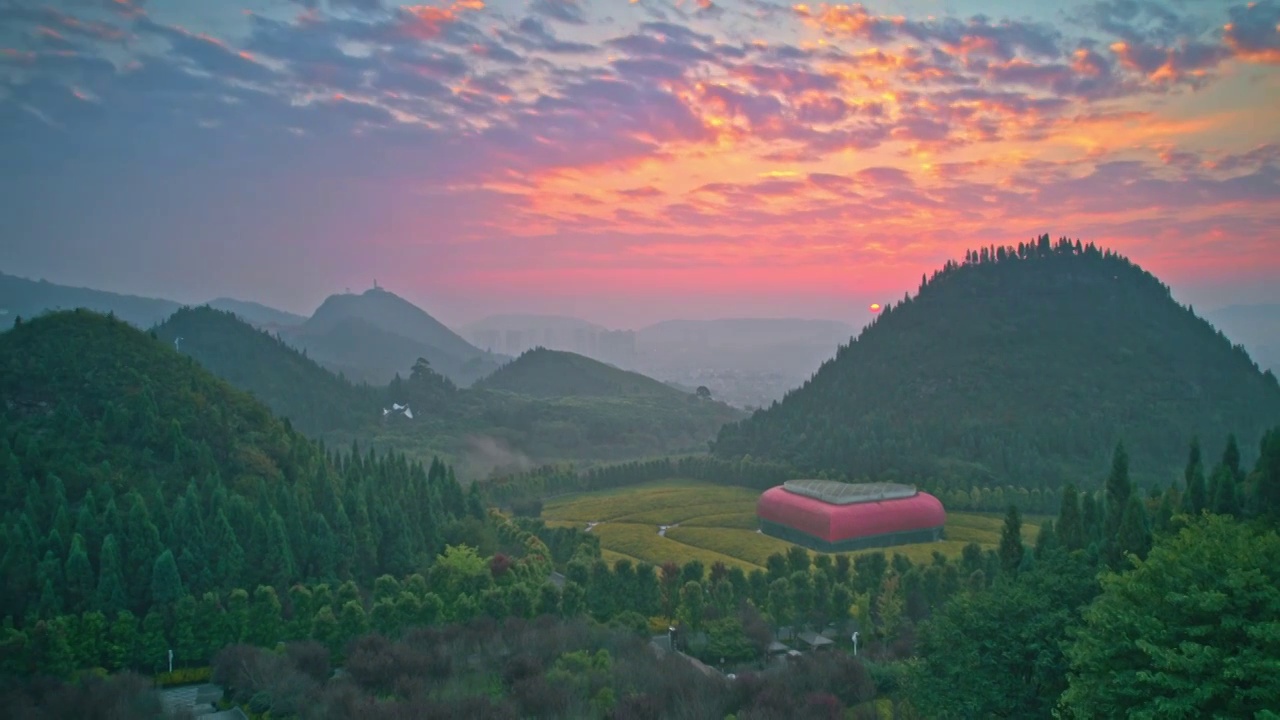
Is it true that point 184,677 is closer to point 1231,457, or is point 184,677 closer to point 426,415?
point 1231,457

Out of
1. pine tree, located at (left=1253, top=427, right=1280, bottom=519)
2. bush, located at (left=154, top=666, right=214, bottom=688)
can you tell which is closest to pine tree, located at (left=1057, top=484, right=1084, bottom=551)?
pine tree, located at (left=1253, top=427, right=1280, bottom=519)

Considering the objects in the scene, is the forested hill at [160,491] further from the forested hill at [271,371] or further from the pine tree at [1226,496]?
the forested hill at [271,371]

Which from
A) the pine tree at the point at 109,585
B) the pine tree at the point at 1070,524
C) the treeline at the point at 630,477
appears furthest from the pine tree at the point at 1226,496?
the treeline at the point at 630,477

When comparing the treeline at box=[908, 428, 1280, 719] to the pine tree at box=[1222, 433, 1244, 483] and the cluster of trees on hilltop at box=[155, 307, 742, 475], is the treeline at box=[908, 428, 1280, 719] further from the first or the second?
the cluster of trees on hilltop at box=[155, 307, 742, 475]

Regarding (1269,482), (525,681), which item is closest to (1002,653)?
(1269,482)

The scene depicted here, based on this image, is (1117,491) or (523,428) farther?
(523,428)

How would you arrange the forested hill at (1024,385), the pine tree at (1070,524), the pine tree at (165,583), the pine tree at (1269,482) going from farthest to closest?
the forested hill at (1024,385), the pine tree at (1070,524), the pine tree at (165,583), the pine tree at (1269,482)

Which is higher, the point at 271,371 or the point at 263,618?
the point at 271,371
